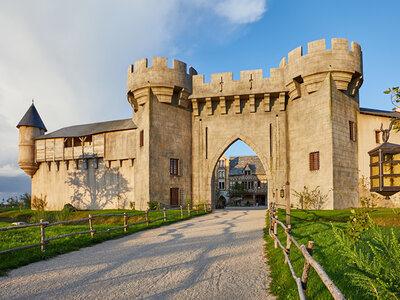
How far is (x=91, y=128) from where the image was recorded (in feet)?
99.0

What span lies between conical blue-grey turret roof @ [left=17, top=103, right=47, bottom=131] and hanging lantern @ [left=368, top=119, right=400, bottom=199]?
33.6m

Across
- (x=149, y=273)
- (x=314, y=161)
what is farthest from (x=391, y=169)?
(x=314, y=161)

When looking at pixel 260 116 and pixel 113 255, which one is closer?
pixel 113 255

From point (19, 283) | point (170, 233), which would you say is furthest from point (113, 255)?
point (170, 233)

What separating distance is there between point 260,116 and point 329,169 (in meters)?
7.63

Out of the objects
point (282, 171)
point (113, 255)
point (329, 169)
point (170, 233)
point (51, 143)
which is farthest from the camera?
point (51, 143)

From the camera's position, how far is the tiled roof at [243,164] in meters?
52.7

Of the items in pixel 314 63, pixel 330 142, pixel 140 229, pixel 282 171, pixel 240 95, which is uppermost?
pixel 314 63

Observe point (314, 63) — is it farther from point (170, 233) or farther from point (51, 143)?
point (51, 143)

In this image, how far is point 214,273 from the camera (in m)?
6.24

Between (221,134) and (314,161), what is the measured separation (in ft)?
27.4

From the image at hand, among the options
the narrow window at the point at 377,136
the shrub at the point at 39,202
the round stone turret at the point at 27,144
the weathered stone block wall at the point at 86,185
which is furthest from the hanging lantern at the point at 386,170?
the round stone turret at the point at 27,144

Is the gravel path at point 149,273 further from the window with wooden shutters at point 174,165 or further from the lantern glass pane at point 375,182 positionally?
the window with wooden shutters at point 174,165

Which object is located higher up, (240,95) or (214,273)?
(240,95)
